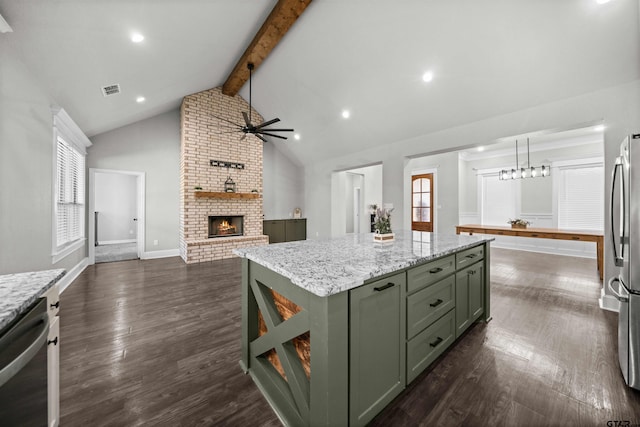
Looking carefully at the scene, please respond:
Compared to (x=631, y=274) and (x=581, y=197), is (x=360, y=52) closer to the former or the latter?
(x=631, y=274)

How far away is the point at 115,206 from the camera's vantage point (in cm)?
780

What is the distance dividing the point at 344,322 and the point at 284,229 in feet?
21.7

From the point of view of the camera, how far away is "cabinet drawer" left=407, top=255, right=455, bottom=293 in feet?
5.08

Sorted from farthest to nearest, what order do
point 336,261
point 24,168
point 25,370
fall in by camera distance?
point 24,168 → point 336,261 → point 25,370

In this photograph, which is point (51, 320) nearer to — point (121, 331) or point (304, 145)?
point (121, 331)

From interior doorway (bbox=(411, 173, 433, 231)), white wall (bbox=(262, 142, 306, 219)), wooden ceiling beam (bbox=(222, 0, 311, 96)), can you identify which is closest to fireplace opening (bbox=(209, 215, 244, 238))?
white wall (bbox=(262, 142, 306, 219))

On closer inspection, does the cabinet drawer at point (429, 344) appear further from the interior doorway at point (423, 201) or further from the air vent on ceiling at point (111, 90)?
the interior doorway at point (423, 201)

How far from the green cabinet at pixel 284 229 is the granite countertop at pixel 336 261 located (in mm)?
5327

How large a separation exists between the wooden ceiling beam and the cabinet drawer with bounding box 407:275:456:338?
3704 millimetres

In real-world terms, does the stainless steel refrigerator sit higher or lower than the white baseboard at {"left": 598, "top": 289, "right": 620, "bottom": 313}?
higher

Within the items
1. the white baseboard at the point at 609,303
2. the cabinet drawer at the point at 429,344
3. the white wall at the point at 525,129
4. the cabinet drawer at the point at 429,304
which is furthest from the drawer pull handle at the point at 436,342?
the white wall at the point at 525,129

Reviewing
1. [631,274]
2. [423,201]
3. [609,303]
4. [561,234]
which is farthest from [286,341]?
→ [423,201]

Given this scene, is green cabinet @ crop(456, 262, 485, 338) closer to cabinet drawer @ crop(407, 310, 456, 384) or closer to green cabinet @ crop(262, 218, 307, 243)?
cabinet drawer @ crop(407, 310, 456, 384)

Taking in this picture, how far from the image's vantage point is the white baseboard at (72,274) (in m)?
3.56
